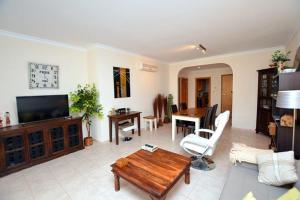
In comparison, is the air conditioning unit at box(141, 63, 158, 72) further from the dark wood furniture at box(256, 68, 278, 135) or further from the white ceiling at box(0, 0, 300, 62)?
the dark wood furniture at box(256, 68, 278, 135)

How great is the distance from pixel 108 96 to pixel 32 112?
1.64m

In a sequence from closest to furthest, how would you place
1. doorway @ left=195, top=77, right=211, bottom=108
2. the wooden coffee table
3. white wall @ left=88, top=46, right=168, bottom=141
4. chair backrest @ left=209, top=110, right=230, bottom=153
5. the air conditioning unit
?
the wooden coffee table → chair backrest @ left=209, top=110, right=230, bottom=153 → white wall @ left=88, top=46, right=168, bottom=141 → the air conditioning unit → doorway @ left=195, top=77, right=211, bottom=108

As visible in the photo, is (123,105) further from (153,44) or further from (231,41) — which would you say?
(231,41)

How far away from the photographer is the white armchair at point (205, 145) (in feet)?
7.13

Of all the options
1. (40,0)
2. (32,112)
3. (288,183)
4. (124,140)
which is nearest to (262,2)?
(288,183)

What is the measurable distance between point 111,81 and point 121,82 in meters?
0.35

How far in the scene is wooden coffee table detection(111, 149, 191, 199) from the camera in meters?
1.47

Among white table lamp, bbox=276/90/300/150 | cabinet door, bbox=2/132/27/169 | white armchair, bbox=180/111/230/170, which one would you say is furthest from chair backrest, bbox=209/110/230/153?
Result: cabinet door, bbox=2/132/27/169

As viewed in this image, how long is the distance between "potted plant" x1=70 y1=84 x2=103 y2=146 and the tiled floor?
0.84 metres

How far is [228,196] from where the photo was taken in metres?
1.26

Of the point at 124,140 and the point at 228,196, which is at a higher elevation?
the point at 228,196

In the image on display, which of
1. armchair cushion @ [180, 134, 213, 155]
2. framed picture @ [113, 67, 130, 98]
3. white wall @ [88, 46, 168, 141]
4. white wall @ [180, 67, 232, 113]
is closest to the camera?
armchair cushion @ [180, 134, 213, 155]

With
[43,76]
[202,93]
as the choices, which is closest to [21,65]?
[43,76]

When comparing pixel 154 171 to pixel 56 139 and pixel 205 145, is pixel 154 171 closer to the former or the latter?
pixel 205 145
